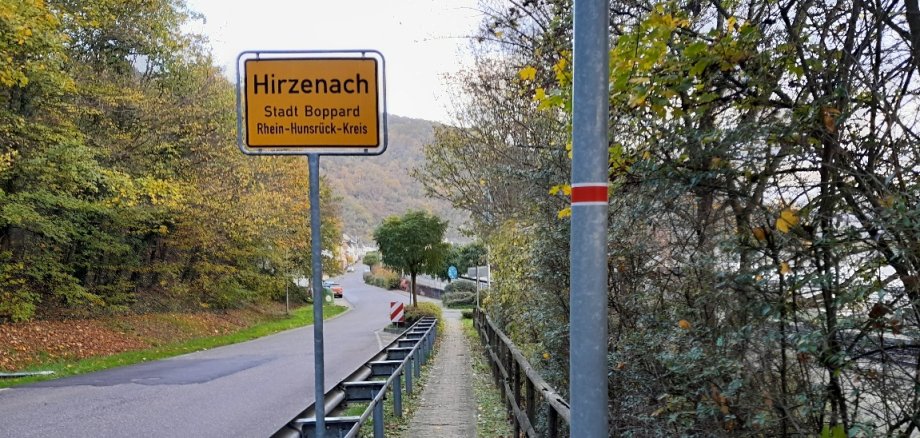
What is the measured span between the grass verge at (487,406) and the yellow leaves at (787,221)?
5.55 meters

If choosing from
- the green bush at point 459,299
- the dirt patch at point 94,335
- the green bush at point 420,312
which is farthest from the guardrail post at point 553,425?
the green bush at point 459,299

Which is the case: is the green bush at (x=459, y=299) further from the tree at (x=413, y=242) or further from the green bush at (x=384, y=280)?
the green bush at (x=384, y=280)

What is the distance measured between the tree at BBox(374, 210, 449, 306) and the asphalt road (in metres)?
15.6

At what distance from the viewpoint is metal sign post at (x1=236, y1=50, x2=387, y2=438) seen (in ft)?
10.9

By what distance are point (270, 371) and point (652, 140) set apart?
13285 mm

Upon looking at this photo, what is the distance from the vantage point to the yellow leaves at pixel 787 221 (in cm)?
313

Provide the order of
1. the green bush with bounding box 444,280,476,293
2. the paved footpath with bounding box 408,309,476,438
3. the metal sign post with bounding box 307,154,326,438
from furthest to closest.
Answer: the green bush with bounding box 444,280,476,293 < the paved footpath with bounding box 408,309,476,438 < the metal sign post with bounding box 307,154,326,438

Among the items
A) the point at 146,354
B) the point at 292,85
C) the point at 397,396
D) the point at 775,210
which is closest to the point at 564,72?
the point at 775,210

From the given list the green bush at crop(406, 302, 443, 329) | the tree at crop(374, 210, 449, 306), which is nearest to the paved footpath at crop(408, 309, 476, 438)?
the green bush at crop(406, 302, 443, 329)

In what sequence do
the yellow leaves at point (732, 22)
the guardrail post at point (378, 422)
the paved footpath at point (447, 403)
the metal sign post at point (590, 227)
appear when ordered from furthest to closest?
the paved footpath at point (447, 403)
the guardrail post at point (378, 422)
the yellow leaves at point (732, 22)
the metal sign post at point (590, 227)

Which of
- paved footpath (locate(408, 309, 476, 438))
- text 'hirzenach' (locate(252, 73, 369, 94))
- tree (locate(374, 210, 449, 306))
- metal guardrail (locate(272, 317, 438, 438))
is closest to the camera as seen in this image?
text 'hirzenach' (locate(252, 73, 369, 94))

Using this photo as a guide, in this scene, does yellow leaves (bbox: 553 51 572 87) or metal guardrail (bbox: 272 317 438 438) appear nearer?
yellow leaves (bbox: 553 51 572 87)

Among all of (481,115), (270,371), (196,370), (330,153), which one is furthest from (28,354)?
(330,153)

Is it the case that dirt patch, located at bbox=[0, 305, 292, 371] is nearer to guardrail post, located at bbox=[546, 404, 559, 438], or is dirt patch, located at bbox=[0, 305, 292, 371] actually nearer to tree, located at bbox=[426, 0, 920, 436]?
guardrail post, located at bbox=[546, 404, 559, 438]
